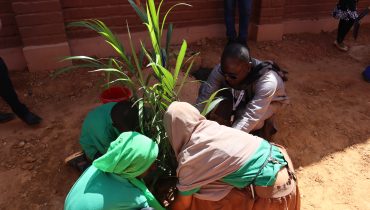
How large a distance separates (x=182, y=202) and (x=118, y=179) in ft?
1.23

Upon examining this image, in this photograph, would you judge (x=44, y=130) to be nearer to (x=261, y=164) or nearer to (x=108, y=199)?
(x=108, y=199)

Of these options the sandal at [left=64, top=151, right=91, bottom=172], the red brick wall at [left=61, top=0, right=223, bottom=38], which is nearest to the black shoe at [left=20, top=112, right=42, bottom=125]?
the sandal at [left=64, top=151, right=91, bottom=172]

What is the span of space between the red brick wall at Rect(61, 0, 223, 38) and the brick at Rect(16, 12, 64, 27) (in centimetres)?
17

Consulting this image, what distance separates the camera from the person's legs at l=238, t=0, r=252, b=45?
13.3 feet

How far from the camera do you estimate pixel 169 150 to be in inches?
81.2

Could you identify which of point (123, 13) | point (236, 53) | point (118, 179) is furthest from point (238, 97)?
point (123, 13)

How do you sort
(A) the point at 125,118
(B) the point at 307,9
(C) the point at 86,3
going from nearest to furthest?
1. (A) the point at 125,118
2. (C) the point at 86,3
3. (B) the point at 307,9

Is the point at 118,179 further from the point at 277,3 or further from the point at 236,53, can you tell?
the point at 277,3

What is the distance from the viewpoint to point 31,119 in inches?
116

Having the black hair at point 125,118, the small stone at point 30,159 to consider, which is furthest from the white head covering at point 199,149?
the small stone at point 30,159

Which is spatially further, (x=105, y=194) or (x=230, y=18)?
(x=230, y=18)

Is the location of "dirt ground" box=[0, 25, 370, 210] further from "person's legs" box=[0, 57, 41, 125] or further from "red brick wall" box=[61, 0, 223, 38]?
"red brick wall" box=[61, 0, 223, 38]

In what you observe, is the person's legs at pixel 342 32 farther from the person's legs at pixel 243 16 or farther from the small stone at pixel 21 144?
the small stone at pixel 21 144

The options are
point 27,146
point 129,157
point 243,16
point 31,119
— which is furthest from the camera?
point 243,16
